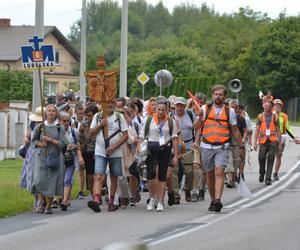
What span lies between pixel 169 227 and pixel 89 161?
3.62m

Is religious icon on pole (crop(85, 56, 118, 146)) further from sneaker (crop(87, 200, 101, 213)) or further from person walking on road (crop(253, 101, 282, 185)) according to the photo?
person walking on road (crop(253, 101, 282, 185))

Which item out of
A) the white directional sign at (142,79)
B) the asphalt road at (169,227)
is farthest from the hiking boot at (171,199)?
the white directional sign at (142,79)

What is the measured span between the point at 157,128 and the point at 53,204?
2277mm

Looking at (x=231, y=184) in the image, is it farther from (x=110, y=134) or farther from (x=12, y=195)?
(x=110, y=134)

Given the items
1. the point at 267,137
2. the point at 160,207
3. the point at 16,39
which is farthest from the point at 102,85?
the point at 16,39

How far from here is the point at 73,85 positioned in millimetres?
92000

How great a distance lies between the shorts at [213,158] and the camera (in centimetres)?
1552

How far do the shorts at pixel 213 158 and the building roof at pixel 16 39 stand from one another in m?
65.4

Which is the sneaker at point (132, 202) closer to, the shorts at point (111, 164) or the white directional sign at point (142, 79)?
the shorts at point (111, 164)

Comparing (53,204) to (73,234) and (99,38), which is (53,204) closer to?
(73,234)

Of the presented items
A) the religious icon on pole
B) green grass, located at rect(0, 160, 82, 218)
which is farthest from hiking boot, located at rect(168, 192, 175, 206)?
green grass, located at rect(0, 160, 82, 218)

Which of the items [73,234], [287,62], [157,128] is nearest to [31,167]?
[157,128]

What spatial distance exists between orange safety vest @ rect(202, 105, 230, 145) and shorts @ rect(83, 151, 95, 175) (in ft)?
7.00

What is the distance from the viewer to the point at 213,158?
51.3 ft
